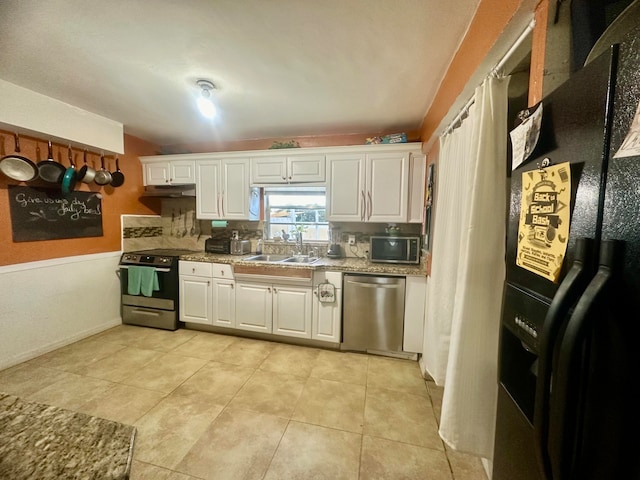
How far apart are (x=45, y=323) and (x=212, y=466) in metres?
2.50

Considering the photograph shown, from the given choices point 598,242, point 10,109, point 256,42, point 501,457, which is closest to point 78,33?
point 256,42

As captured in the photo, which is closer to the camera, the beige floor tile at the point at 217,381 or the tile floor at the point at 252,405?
the tile floor at the point at 252,405

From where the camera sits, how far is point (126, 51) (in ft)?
5.45

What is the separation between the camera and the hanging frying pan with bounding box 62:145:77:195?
266cm

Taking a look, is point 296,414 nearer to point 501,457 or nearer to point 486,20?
point 501,457

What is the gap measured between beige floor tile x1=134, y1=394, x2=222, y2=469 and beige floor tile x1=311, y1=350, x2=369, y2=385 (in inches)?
36.3

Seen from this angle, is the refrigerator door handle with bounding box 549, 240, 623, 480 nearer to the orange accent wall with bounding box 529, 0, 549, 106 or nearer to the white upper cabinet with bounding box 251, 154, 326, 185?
the orange accent wall with bounding box 529, 0, 549, 106

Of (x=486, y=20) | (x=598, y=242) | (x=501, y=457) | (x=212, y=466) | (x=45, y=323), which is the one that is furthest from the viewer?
(x=45, y=323)

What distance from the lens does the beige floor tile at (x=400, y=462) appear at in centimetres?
142

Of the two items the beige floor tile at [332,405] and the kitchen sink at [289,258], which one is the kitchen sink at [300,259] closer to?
the kitchen sink at [289,258]

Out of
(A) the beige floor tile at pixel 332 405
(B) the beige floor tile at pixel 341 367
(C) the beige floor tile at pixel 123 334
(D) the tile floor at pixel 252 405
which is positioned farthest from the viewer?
(C) the beige floor tile at pixel 123 334

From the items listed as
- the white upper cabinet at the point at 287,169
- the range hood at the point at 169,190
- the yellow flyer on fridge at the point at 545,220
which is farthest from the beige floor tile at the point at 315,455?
the range hood at the point at 169,190

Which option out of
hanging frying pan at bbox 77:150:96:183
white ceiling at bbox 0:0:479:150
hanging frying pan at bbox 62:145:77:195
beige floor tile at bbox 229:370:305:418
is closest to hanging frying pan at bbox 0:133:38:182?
hanging frying pan at bbox 62:145:77:195

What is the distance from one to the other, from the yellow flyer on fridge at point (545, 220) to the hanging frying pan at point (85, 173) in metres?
3.83
